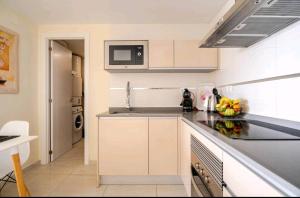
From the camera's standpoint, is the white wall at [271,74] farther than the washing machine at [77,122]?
No

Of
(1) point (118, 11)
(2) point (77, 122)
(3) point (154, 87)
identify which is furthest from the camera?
(2) point (77, 122)

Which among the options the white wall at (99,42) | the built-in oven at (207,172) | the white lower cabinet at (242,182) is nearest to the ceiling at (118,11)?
the white wall at (99,42)

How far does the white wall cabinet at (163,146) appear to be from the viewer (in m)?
2.33

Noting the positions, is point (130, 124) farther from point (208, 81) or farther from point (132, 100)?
point (208, 81)

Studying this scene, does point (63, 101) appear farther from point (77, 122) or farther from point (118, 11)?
point (118, 11)

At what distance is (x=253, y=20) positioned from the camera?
4.00 ft

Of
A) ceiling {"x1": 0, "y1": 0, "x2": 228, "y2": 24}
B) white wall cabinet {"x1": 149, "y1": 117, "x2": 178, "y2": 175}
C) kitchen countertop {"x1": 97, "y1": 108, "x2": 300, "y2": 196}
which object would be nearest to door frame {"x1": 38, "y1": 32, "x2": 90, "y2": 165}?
ceiling {"x1": 0, "y1": 0, "x2": 228, "y2": 24}

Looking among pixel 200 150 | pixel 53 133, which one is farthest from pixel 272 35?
pixel 53 133

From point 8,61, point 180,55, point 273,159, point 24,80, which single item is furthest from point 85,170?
point 273,159

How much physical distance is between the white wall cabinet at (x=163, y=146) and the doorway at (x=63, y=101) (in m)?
1.80

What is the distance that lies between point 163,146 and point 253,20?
160 centimetres

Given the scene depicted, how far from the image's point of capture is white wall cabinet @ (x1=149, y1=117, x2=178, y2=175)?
7.63 feet

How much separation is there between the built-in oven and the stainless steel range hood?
811 millimetres

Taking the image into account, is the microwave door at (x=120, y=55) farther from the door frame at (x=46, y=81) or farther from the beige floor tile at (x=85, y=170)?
the beige floor tile at (x=85, y=170)
